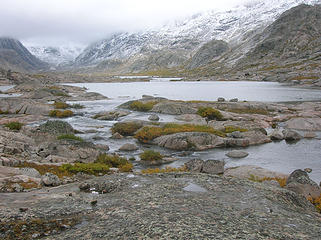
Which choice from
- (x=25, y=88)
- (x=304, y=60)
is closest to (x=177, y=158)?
(x=25, y=88)

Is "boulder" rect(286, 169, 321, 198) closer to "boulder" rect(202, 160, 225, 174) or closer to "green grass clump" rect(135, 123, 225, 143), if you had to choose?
"boulder" rect(202, 160, 225, 174)

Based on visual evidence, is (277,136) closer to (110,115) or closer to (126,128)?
(126,128)

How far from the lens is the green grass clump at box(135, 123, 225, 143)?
36.2m

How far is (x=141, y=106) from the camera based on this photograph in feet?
199

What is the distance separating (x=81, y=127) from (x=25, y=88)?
279 ft

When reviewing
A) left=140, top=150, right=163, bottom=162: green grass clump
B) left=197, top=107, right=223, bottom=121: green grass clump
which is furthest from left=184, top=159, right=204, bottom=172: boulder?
left=197, top=107, right=223, bottom=121: green grass clump

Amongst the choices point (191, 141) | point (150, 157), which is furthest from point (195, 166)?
point (191, 141)

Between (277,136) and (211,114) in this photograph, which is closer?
(277,136)

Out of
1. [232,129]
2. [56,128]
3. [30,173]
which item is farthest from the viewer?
[232,129]

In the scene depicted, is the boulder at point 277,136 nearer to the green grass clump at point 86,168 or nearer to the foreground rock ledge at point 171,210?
the green grass clump at point 86,168

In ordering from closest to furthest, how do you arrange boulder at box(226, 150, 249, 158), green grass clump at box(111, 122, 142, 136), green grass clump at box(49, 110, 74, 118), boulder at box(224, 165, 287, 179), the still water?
boulder at box(224, 165, 287, 179) → boulder at box(226, 150, 249, 158) → green grass clump at box(111, 122, 142, 136) → green grass clump at box(49, 110, 74, 118) → the still water

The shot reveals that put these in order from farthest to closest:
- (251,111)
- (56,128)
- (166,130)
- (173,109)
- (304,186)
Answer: (173,109), (251,111), (166,130), (56,128), (304,186)

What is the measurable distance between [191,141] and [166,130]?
18.0 ft

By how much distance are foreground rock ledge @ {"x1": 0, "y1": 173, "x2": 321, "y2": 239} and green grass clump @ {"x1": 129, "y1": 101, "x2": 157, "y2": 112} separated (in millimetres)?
45615
